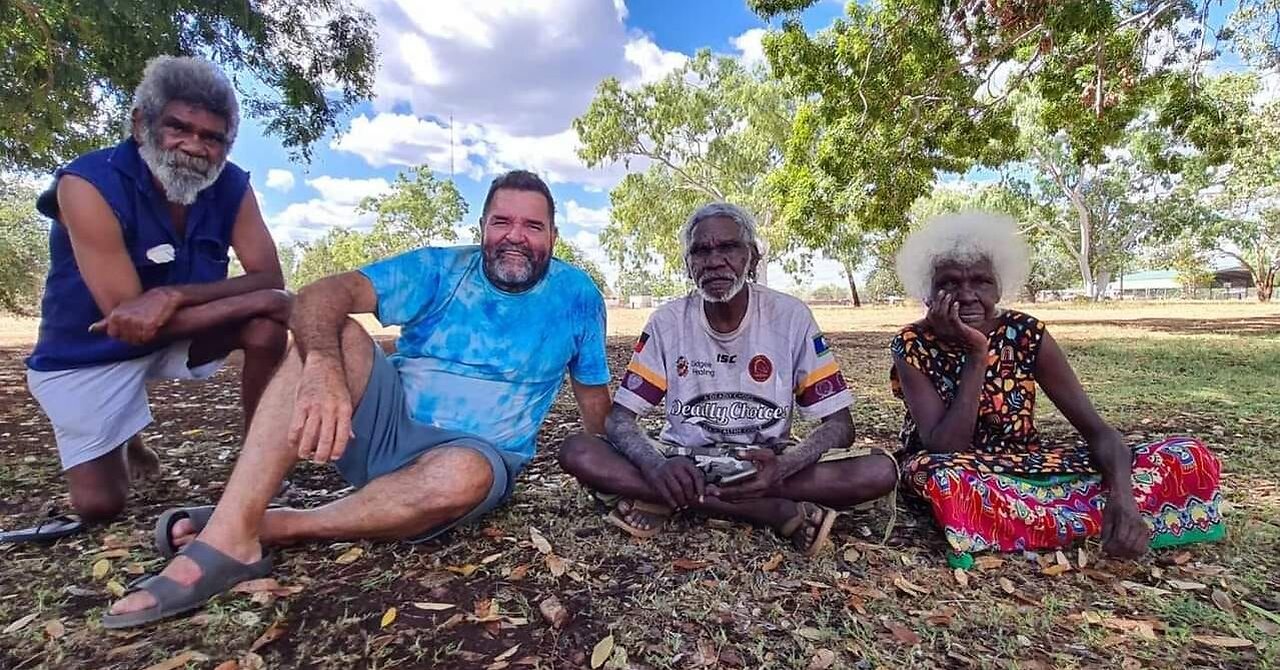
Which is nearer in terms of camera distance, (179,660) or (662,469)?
(179,660)

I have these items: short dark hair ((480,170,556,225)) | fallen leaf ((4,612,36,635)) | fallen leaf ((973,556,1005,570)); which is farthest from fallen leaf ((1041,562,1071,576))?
fallen leaf ((4,612,36,635))

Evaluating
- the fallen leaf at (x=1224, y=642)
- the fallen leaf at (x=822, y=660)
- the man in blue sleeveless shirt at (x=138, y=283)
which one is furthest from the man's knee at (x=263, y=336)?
the fallen leaf at (x=1224, y=642)

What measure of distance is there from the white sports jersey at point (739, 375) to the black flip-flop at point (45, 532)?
2.09 metres

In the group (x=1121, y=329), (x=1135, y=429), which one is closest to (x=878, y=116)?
(x=1135, y=429)

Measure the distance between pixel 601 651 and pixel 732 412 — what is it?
117 cm

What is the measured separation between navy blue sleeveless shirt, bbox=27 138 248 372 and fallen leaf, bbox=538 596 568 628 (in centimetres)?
191

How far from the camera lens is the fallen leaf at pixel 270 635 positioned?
1755 millimetres

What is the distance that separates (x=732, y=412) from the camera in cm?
272

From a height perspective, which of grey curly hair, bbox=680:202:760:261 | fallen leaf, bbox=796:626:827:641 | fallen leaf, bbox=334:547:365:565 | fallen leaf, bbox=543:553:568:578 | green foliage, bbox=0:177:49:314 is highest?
green foliage, bbox=0:177:49:314

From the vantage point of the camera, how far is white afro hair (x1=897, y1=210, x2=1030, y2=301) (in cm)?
270

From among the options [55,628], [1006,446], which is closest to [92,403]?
[55,628]

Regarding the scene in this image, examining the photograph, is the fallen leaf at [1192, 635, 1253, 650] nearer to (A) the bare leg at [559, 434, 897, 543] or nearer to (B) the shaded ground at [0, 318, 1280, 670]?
(B) the shaded ground at [0, 318, 1280, 670]

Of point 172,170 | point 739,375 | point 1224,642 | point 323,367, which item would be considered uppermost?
point 172,170

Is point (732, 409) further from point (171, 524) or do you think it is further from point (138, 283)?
point (138, 283)
